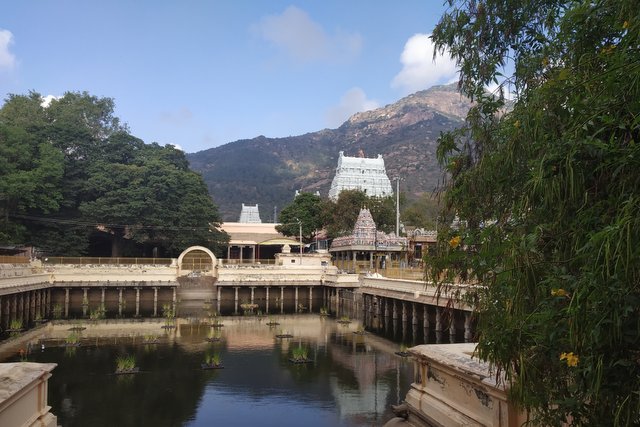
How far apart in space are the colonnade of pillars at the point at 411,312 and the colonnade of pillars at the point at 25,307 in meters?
22.0

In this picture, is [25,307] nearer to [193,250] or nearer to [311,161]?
[193,250]

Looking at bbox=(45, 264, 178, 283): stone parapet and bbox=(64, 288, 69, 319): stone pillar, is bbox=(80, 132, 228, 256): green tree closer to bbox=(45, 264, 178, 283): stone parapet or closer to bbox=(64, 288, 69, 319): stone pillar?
bbox=(45, 264, 178, 283): stone parapet

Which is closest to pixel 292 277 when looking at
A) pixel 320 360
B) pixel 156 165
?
pixel 156 165

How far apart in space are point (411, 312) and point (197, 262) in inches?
866

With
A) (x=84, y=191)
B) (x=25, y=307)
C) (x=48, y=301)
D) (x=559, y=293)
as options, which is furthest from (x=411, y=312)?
(x=84, y=191)

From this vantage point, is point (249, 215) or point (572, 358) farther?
point (249, 215)

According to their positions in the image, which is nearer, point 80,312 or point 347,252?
point 80,312

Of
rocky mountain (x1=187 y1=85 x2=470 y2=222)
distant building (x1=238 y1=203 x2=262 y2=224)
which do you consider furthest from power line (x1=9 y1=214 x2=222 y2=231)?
rocky mountain (x1=187 y1=85 x2=470 y2=222)

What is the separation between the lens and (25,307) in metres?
34.1

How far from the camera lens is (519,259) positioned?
380 cm

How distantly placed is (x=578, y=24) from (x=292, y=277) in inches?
1697

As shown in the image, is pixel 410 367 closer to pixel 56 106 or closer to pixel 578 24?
pixel 578 24

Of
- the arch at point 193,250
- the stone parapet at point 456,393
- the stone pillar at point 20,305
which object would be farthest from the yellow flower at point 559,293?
the arch at point 193,250

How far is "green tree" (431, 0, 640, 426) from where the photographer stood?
3.13 m
